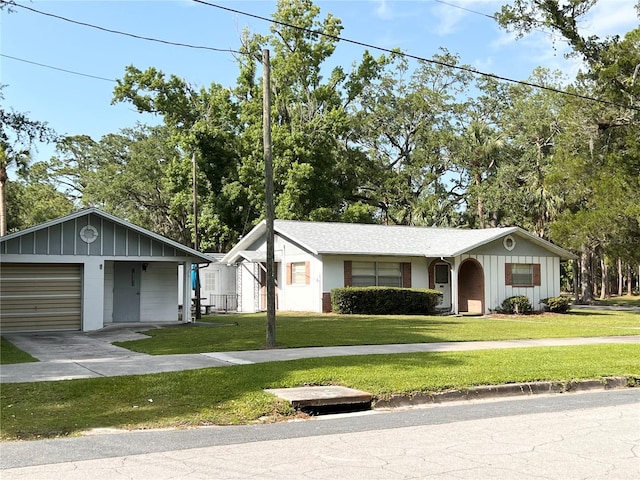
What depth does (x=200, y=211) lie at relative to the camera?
4600 cm

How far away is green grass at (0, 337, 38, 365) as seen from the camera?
535 inches

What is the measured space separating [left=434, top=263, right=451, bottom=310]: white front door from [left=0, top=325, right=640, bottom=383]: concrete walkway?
12832mm

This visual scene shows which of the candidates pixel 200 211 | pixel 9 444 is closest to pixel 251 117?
pixel 200 211

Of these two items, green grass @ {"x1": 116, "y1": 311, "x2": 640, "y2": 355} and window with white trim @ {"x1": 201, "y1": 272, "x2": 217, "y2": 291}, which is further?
window with white trim @ {"x1": 201, "y1": 272, "x2": 217, "y2": 291}

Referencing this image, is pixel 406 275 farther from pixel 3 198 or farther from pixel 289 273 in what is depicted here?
pixel 3 198

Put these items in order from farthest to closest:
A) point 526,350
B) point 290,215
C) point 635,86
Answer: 1. point 290,215
2. point 635,86
3. point 526,350

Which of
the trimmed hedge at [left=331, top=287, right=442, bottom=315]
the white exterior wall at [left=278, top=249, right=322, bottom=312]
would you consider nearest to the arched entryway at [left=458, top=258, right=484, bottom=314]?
the trimmed hedge at [left=331, top=287, right=442, bottom=315]

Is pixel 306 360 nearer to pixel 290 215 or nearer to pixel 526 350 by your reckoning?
pixel 526 350

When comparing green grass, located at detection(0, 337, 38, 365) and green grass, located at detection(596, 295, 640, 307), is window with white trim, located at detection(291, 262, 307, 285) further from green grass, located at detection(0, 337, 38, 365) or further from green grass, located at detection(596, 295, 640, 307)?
green grass, located at detection(596, 295, 640, 307)

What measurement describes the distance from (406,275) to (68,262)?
15.8 m

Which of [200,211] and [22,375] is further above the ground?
[200,211]

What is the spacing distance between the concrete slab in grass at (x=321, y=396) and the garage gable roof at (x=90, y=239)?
1291 cm

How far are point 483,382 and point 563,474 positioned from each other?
525 centimetres

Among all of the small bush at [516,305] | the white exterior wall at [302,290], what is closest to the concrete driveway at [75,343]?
the white exterior wall at [302,290]
